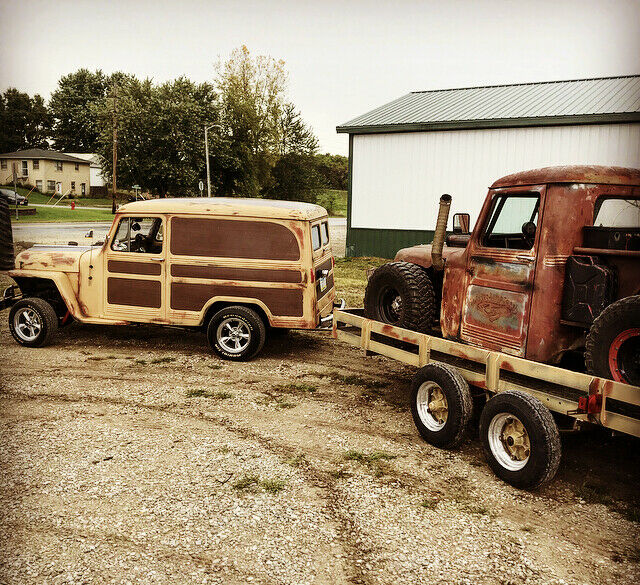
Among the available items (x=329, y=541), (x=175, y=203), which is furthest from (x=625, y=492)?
(x=175, y=203)

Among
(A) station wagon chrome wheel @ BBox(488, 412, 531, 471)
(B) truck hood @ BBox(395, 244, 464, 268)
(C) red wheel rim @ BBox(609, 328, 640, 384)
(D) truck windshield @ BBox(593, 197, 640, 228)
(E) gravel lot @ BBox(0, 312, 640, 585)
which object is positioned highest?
(D) truck windshield @ BBox(593, 197, 640, 228)

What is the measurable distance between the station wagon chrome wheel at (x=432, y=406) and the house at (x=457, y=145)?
13.2 m

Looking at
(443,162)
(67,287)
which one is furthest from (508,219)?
(443,162)

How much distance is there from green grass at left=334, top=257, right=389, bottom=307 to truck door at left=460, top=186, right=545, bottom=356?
656cm

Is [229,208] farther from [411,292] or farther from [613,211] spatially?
[613,211]

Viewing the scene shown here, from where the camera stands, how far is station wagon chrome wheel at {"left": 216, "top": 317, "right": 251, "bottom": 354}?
27.5 feet

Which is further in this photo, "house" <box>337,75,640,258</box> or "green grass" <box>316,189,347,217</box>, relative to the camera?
"green grass" <box>316,189,347,217</box>

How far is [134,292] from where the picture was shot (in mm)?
8648

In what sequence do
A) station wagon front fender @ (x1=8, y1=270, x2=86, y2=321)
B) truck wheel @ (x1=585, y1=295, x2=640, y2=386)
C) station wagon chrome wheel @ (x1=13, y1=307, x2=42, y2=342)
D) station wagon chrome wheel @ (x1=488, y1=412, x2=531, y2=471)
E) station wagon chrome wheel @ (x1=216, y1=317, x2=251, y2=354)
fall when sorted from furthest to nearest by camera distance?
station wagon chrome wheel @ (x1=13, y1=307, x2=42, y2=342), station wagon front fender @ (x1=8, y1=270, x2=86, y2=321), station wagon chrome wheel @ (x1=216, y1=317, x2=251, y2=354), station wagon chrome wheel @ (x1=488, y1=412, x2=531, y2=471), truck wheel @ (x1=585, y1=295, x2=640, y2=386)

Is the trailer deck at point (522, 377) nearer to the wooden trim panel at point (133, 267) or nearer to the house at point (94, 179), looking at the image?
the wooden trim panel at point (133, 267)

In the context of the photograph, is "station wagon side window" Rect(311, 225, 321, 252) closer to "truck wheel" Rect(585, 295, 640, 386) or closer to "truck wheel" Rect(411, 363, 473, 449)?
"truck wheel" Rect(411, 363, 473, 449)

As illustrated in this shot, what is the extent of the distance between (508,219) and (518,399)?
1.81 meters

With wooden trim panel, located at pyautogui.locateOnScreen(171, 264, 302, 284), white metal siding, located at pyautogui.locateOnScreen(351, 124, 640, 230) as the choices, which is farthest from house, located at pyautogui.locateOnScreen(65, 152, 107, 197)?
wooden trim panel, located at pyautogui.locateOnScreen(171, 264, 302, 284)

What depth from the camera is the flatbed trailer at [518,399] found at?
14.1 ft
